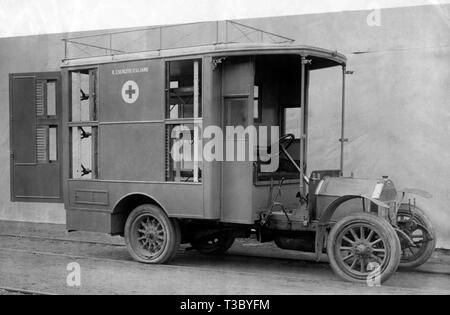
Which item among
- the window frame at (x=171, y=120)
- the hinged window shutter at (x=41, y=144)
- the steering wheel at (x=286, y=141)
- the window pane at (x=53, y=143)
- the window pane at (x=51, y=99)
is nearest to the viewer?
the window frame at (x=171, y=120)

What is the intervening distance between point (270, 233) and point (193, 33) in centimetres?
573

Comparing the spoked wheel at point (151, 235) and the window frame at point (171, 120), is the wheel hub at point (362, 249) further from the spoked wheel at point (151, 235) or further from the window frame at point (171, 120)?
the spoked wheel at point (151, 235)

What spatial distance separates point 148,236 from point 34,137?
2.75m

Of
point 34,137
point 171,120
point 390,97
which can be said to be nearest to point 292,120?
point 390,97

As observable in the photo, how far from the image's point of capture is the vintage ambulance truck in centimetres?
773

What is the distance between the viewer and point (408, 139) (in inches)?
426

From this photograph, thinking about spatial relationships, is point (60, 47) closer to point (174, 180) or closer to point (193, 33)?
point (193, 33)

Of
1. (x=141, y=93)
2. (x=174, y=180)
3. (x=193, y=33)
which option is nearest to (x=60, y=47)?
A: (x=193, y=33)

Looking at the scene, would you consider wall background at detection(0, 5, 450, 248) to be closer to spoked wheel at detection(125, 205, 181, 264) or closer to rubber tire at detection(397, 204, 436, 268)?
rubber tire at detection(397, 204, 436, 268)

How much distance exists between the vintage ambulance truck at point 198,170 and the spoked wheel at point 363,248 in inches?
0.6

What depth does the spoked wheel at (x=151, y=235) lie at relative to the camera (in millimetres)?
8602

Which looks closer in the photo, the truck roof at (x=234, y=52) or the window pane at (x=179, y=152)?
the truck roof at (x=234, y=52)

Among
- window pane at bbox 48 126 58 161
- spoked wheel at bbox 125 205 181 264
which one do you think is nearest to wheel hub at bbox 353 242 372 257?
spoked wheel at bbox 125 205 181 264

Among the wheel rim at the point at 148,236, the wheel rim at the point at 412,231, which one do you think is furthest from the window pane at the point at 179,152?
the wheel rim at the point at 412,231
